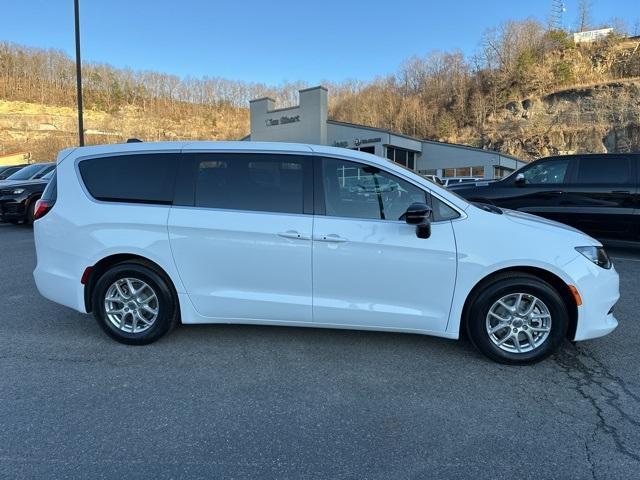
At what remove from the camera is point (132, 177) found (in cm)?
407


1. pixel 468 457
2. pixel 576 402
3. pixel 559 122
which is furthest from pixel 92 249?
pixel 559 122

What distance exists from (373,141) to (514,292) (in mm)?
31018

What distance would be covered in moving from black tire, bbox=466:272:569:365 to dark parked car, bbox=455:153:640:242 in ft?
17.7

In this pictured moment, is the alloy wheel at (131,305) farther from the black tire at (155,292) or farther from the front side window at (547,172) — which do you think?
the front side window at (547,172)

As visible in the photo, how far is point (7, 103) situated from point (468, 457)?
107m

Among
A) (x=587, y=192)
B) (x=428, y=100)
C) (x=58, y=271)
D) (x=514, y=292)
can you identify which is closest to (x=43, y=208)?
(x=58, y=271)

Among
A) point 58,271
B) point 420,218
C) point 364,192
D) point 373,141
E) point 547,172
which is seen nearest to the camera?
→ point 420,218

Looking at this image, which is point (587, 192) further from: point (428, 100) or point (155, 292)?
point (428, 100)

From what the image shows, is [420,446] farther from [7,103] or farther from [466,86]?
[7,103]

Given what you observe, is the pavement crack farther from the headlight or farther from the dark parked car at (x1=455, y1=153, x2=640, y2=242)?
the dark parked car at (x1=455, y1=153, x2=640, y2=242)

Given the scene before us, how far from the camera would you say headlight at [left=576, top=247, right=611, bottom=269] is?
11.8 ft

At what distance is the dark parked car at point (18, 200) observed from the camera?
37.0 ft

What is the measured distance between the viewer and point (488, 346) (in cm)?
362

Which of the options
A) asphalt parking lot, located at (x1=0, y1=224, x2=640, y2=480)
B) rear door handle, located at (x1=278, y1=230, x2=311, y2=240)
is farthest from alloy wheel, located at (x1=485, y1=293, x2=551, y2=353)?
rear door handle, located at (x1=278, y1=230, x2=311, y2=240)
